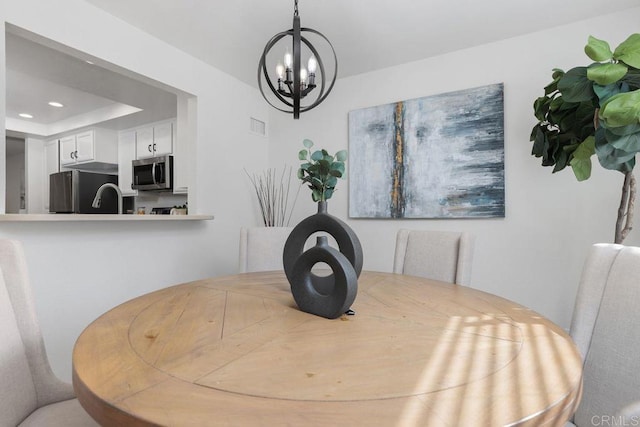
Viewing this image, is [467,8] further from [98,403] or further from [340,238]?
[98,403]

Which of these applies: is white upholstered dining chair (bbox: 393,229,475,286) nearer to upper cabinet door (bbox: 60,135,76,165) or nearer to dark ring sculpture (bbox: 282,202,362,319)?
dark ring sculpture (bbox: 282,202,362,319)

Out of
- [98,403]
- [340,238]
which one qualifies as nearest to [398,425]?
[98,403]

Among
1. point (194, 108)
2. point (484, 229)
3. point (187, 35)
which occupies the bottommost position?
point (484, 229)

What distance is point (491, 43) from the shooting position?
2.69 meters

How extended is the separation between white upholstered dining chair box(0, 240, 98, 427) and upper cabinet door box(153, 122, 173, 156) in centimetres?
326

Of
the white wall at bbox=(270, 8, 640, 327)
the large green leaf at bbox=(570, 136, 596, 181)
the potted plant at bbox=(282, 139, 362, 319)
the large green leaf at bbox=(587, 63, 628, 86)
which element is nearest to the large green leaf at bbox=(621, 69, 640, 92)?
the large green leaf at bbox=(587, 63, 628, 86)

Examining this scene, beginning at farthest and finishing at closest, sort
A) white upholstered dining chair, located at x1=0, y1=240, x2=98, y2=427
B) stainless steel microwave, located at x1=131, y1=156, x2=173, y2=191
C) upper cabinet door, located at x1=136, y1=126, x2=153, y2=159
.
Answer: upper cabinet door, located at x1=136, y1=126, x2=153, y2=159 → stainless steel microwave, located at x1=131, y1=156, x2=173, y2=191 → white upholstered dining chair, located at x1=0, y1=240, x2=98, y2=427

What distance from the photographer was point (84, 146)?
444 centimetres

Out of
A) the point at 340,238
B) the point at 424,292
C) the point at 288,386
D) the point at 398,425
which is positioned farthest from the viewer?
the point at 424,292

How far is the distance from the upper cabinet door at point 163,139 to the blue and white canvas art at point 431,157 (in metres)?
2.30

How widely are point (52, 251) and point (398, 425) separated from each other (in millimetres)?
2286

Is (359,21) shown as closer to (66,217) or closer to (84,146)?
(66,217)

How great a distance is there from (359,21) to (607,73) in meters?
1.56

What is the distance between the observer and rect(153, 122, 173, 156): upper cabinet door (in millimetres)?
4031
